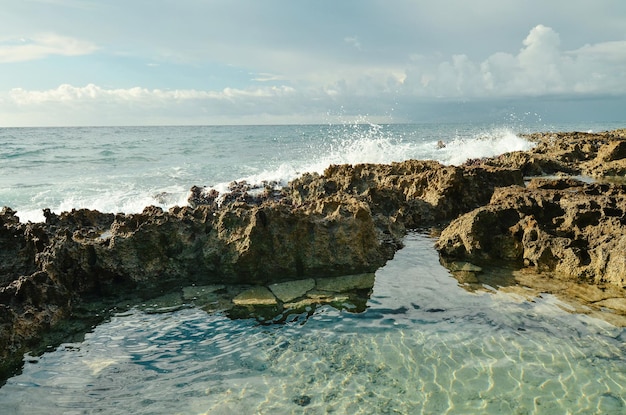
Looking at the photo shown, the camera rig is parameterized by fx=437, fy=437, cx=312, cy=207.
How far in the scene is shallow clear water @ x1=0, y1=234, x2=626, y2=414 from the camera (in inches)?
158

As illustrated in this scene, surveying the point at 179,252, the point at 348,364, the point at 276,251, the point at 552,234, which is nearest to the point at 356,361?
the point at 348,364

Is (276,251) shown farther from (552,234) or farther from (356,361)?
(552,234)

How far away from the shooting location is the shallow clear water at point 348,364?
4.02m

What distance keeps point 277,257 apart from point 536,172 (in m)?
14.5

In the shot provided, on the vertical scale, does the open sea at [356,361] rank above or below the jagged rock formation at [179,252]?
below

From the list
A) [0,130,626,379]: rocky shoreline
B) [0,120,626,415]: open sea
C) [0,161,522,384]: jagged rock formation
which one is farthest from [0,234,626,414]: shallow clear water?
[0,161,522,384]: jagged rock formation

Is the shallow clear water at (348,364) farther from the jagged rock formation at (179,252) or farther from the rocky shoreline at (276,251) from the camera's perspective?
the jagged rock formation at (179,252)

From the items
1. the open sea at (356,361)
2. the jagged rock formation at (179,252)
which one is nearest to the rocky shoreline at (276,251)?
the jagged rock formation at (179,252)

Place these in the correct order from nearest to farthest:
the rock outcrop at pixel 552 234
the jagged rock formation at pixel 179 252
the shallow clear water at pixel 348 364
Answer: the shallow clear water at pixel 348 364 < the jagged rock formation at pixel 179 252 < the rock outcrop at pixel 552 234

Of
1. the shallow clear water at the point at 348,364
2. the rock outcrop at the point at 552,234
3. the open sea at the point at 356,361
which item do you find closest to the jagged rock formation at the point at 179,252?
the open sea at the point at 356,361

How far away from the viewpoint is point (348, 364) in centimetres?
459

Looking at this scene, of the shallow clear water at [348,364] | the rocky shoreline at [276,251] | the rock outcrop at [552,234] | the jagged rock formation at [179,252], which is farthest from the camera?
the rock outcrop at [552,234]

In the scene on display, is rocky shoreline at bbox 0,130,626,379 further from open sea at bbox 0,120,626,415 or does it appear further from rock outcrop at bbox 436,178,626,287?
open sea at bbox 0,120,626,415

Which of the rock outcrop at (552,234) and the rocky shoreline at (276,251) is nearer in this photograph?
the rocky shoreline at (276,251)
